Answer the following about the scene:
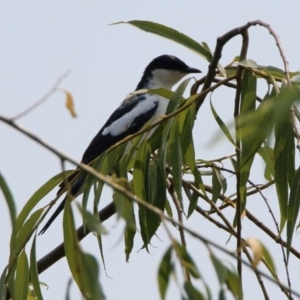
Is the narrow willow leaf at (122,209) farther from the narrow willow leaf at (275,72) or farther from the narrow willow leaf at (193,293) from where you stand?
the narrow willow leaf at (275,72)

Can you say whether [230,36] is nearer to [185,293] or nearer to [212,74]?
[212,74]

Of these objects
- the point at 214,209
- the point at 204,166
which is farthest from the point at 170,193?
the point at 214,209

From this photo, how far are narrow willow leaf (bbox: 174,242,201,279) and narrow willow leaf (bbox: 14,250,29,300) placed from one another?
1.30 m

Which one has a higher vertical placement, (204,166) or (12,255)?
(204,166)

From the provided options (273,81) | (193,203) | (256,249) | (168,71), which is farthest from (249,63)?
(168,71)

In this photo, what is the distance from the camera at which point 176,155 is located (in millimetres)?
3301

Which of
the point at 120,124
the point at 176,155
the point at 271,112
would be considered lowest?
the point at 271,112

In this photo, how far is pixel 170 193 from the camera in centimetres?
420

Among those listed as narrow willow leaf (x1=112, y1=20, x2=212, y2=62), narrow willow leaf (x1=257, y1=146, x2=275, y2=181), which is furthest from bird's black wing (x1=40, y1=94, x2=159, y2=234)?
narrow willow leaf (x1=112, y1=20, x2=212, y2=62)

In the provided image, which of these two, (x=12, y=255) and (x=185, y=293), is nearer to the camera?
(x=185, y=293)

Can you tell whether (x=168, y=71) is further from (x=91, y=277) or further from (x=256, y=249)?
(x=256, y=249)

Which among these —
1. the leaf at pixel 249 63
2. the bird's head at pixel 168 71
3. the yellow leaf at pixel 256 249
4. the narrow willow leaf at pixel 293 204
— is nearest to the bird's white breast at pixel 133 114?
the bird's head at pixel 168 71

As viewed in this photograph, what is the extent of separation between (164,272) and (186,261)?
0.06m

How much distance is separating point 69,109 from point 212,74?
4.82 feet
